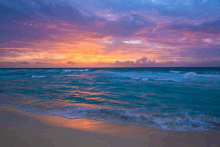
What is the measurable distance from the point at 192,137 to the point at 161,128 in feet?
2.92

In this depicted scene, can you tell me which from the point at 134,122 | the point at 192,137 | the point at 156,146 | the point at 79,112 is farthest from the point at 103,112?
the point at 192,137

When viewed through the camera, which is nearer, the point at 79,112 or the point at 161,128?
the point at 161,128

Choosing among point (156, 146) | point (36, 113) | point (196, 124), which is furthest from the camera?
point (36, 113)

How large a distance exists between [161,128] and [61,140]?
3.26 m

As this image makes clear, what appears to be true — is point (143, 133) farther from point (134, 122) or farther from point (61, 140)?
point (61, 140)

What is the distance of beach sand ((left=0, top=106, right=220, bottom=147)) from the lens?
3.32 meters

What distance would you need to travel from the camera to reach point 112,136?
366 cm

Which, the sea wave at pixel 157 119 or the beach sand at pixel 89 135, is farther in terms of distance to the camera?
the sea wave at pixel 157 119

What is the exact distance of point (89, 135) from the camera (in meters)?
3.71

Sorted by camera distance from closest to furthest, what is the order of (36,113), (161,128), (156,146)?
(156,146), (161,128), (36,113)

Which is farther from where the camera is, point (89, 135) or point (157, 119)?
point (157, 119)

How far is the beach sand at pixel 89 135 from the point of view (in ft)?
10.9

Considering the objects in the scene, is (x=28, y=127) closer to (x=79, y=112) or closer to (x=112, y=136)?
(x=79, y=112)

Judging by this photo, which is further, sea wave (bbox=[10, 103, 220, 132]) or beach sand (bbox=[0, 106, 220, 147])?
sea wave (bbox=[10, 103, 220, 132])
